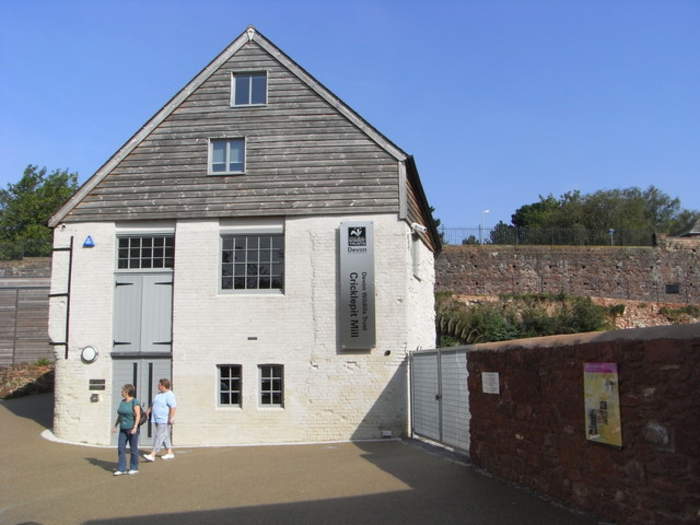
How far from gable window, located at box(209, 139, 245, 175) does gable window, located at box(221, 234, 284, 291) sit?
1.71 m

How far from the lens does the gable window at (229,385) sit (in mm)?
15789

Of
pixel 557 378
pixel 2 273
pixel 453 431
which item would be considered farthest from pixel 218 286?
pixel 2 273

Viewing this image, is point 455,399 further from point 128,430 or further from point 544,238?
point 544,238

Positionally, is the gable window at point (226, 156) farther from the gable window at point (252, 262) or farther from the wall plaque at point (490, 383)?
the wall plaque at point (490, 383)

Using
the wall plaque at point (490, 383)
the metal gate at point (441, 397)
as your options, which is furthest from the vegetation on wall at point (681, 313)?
the wall plaque at point (490, 383)

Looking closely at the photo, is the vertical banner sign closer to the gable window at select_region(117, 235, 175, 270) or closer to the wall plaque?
the gable window at select_region(117, 235, 175, 270)

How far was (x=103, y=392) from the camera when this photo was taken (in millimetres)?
16047

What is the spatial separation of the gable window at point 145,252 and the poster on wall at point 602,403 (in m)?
11.6

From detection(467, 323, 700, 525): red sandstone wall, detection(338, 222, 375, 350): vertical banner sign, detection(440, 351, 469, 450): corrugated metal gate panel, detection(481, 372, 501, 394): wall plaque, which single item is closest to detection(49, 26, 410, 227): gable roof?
detection(338, 222, 375, 350): vertical banner sign

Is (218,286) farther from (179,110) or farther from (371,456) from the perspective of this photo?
(371,456)

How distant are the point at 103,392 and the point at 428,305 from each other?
9460 millimetres

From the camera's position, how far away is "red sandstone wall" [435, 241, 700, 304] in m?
36.5

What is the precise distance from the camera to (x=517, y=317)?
3119 centimetres

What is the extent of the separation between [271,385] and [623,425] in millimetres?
10177
